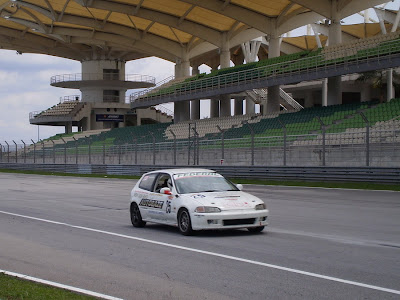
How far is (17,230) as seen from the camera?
1337 cm

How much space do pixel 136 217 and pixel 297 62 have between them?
33782 mm

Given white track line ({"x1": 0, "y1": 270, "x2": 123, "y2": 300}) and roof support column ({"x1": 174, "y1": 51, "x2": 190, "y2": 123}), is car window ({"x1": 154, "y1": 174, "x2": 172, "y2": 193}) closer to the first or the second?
white track line ({"x1": 0, "y1": 270, "x2": 123, "y2": 300})

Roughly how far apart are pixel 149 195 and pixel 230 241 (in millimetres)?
2878

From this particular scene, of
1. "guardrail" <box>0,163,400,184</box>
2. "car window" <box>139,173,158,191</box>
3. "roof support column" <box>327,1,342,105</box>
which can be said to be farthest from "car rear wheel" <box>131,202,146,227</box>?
"roof support column" <box>327,1,342,105</box>

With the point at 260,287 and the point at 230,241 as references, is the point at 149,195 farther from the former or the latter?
the point at 260,287

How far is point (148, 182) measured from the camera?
13.9 metres

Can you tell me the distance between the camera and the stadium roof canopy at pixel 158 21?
1953 inches

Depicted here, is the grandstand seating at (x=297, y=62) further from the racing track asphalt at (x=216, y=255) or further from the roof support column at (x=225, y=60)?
the racing track asphalt at (x=216, y=255)

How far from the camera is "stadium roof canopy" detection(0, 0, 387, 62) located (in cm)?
4959

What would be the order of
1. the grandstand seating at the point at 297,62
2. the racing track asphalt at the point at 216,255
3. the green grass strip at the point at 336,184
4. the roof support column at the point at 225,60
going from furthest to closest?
the roof support column at the point at 225,60 → the grandstand seating at the point at 297,62 → the green grass strip at the point at 336,184 → the racing track asphalt at the point at 216,255

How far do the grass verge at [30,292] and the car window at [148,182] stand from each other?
6002mm

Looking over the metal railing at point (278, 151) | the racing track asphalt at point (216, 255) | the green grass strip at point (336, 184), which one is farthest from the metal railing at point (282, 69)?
the racing track asphalt at point (216, 255)

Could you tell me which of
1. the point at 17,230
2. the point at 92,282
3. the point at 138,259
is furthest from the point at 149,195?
the point at 92,282

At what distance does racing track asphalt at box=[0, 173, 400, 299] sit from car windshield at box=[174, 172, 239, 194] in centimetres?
87
